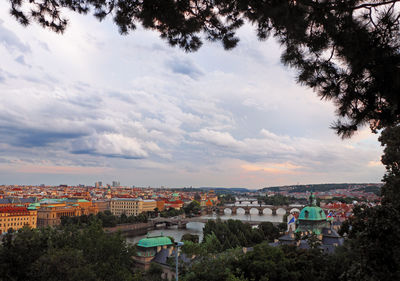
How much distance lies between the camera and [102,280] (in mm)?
7828

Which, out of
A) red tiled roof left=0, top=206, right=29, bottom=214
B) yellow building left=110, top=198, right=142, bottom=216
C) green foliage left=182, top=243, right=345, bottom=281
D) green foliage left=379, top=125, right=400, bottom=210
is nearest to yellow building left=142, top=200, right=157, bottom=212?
yellow building left=110, top=198, right=142, bottom=216

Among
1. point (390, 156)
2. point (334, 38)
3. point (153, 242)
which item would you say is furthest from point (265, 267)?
point (153, 242)

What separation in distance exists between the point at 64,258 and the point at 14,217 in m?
35.9

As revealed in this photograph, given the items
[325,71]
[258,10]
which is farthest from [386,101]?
[258,10]

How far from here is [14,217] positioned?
37.5 m

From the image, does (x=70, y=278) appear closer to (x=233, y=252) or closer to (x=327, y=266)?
(x=233, y=252)

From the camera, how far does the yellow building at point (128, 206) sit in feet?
196

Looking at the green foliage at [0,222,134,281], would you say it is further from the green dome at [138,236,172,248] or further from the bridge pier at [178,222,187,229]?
the bridge pier at [178,222,187,229]

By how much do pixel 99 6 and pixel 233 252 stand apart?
33.8 ft

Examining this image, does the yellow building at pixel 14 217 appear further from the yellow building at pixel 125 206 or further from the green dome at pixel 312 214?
the green dome at pixel 312 214

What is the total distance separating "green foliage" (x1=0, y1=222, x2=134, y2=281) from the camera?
7586mm

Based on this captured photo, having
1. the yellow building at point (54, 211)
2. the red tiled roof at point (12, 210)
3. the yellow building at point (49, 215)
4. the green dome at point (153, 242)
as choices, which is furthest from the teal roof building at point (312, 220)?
the yellow building at point (49, 215)

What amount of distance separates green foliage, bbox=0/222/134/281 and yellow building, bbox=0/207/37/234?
30432 millimetres

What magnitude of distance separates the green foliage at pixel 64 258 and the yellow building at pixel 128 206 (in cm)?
5087
